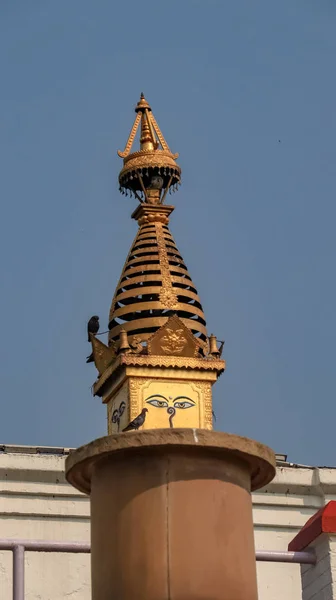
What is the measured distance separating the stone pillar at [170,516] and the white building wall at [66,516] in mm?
8679

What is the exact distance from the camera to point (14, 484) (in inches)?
610

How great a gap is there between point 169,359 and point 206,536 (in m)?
17.8

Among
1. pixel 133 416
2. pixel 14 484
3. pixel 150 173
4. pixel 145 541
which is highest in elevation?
pixel 150 173

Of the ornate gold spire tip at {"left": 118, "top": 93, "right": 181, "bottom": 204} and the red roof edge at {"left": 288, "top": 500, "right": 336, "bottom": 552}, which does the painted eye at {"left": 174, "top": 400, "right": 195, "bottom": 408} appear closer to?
the ornate gold spire tip at {"left": 118, "top": 93, "right": 181, "bottom": 204}

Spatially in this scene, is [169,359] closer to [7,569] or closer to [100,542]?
[7,569]

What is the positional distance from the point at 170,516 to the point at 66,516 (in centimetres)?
980

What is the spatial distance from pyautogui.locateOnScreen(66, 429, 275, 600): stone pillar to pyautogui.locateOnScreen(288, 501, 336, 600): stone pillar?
1.20 metres

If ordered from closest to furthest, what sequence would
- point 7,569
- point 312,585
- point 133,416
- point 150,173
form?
point 312,585 < point 7,569 < point 133,416 < point 150,173

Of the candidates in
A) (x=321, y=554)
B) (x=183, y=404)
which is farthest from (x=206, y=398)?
(x=321, y=554)

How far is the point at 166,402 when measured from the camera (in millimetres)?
22922

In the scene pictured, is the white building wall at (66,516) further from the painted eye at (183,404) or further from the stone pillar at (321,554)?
the stone pillar at (321,554)

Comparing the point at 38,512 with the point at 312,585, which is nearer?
the point at 312,585

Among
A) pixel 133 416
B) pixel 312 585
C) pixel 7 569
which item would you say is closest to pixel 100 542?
pixel 312 585

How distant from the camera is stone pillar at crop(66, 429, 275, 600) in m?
5.83
